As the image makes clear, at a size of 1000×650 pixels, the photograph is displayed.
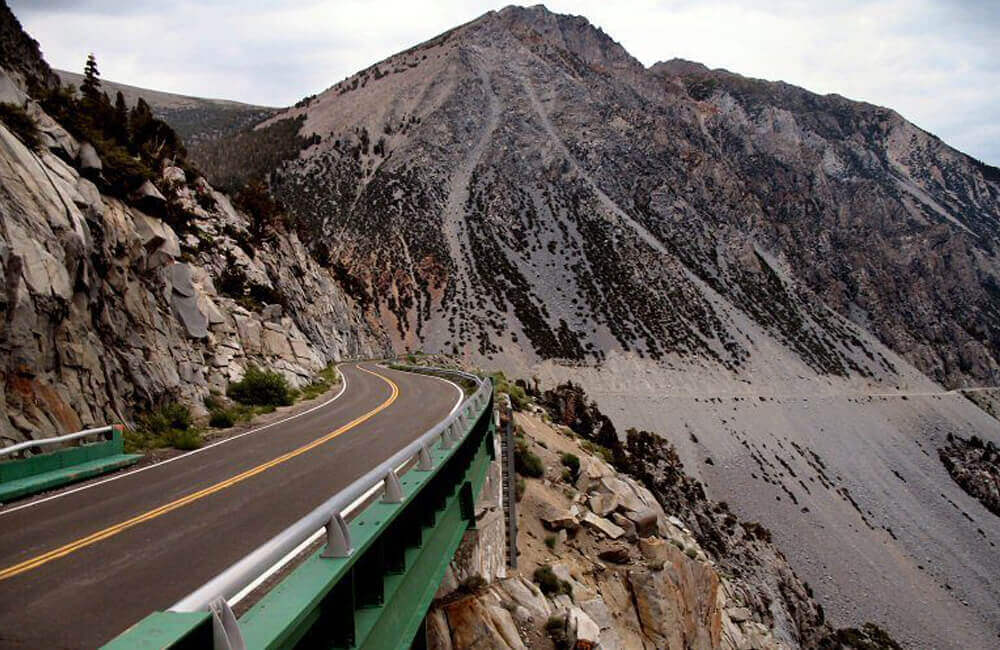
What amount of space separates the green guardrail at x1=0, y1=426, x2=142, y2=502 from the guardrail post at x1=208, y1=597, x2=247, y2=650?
728 centimetres

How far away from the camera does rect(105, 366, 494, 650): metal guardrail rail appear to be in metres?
2.77

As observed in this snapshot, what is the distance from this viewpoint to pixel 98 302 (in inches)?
537

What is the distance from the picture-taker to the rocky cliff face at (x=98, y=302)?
10.9 metres

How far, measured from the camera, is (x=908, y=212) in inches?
6019

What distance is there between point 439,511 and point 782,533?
144 feet

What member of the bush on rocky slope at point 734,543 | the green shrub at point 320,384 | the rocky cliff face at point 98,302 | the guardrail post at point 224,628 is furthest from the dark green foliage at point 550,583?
the bush on rocky slope at point 734,543

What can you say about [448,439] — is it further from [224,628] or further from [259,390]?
[259,390]

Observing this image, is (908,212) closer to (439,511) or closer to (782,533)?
(782,533)

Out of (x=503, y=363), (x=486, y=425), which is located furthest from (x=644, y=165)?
(x=486, y=425)

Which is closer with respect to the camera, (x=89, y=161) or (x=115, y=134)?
(x=89, y=161)

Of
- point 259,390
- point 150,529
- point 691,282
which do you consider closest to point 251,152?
point 691,282

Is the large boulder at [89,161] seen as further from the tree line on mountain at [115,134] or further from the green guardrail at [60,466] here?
the green guardrail at [60,466]

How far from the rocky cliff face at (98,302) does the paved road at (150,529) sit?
10.9 ft

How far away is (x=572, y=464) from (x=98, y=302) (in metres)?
15.4
